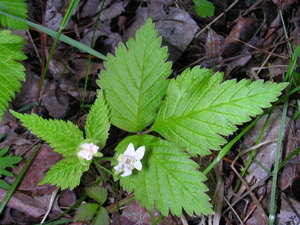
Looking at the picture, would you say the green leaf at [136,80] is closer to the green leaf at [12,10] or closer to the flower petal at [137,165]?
the flower petal at [137,165]

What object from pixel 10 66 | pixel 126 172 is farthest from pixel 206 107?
pixel 10 66

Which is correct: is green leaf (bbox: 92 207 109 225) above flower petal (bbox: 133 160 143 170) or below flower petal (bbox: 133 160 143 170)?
below

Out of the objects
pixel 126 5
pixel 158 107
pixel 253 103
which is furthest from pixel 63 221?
pixel 126 5

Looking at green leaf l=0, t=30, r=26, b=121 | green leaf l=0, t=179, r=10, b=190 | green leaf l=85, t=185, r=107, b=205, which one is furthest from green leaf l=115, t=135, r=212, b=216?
green leaf l=0, t=179, r=10, b=190

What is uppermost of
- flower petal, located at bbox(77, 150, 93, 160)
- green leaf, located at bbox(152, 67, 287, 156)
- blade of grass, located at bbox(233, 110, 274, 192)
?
green leaf, located at bbox(152, 67, 287, 156)

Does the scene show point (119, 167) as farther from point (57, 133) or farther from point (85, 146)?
point (57, 133)

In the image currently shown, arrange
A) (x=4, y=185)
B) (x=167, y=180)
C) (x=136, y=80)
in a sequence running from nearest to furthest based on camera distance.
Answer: (x=167, y=180)
(x=136, y=80)
(x=4, y=185)

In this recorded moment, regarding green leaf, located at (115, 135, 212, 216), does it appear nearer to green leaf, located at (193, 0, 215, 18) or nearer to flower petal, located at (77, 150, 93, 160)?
flower petal, located at (77, 150, 93, 160)

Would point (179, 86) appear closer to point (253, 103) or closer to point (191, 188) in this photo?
point (253, 103)
